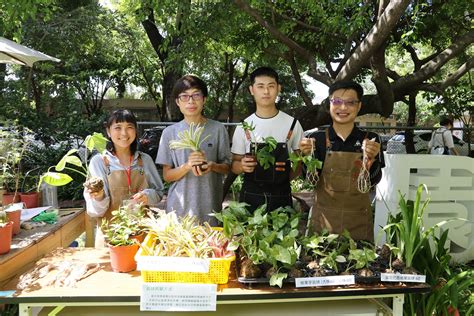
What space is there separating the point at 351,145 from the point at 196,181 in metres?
1.01

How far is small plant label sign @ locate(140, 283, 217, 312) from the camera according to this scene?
1518 millimetres

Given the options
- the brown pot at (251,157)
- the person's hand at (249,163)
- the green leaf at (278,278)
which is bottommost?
the green leaf at (278,278)

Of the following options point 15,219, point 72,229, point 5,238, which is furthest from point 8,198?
point 5,238

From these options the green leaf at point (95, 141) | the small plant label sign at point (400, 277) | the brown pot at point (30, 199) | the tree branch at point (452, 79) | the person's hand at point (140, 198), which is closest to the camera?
the small plant label sign at point (400, 277)

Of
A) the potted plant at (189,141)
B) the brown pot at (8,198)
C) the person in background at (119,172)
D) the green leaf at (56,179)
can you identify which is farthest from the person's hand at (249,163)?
the brown pot at (8,198)

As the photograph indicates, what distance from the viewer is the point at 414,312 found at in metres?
2.30

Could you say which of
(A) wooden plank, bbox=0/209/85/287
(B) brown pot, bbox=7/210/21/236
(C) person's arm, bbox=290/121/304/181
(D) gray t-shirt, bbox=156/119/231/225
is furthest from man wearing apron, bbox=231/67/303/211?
(B) brown pot, bbox=7/210/21/236

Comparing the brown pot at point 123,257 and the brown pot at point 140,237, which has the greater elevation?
the brown pot at point 140,237

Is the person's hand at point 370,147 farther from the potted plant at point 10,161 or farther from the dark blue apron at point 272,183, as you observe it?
the potted plant at point 10,161

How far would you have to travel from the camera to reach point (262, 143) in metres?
2.26

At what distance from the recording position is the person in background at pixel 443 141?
784 centimetres

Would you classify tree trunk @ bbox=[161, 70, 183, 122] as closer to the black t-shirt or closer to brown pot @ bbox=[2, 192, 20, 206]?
brown pot @ bbox=[2, 192, 20, 206]

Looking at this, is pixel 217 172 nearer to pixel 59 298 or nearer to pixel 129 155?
pixel 129 155

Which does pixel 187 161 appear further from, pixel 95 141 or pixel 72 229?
pixel 72 229
